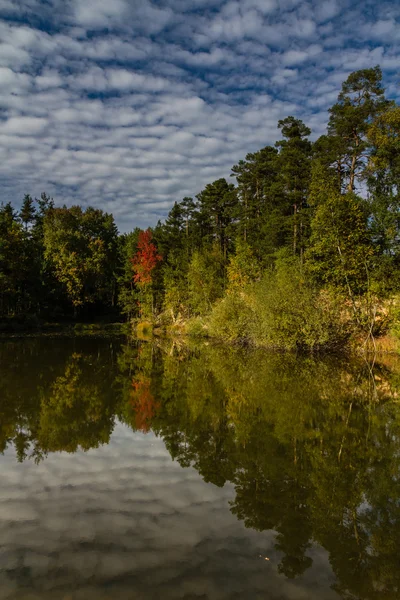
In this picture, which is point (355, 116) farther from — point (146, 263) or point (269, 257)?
point (146, 263)

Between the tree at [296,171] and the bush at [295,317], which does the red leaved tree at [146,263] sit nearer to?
the tree at [296,171]

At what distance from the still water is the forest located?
1443 cm

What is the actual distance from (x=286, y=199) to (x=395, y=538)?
36.9 m

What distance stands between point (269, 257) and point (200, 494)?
3746 centimetres

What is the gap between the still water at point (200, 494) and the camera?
5398mm

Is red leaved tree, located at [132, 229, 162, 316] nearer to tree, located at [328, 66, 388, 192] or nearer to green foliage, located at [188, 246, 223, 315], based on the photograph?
green foliage, located at [188, 246, 223, 315]

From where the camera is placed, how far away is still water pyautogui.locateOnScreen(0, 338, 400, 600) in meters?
5.40

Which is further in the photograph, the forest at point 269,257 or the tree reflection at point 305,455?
the forest at point 269,257

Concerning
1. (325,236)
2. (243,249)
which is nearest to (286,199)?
(243,249)

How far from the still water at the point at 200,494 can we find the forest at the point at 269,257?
47.3 ft

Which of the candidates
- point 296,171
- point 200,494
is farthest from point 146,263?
point 200,494

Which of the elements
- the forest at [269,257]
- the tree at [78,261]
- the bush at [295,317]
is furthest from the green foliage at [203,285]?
the tree at [78,261]

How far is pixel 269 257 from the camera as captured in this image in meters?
43.7

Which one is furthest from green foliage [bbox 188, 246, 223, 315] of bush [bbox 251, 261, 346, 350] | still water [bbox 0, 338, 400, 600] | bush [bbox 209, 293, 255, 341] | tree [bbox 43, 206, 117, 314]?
still water [bbox 0, 338, 400, 600]
